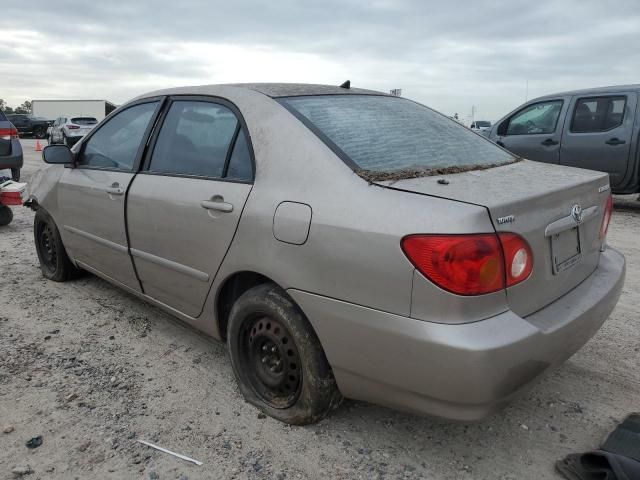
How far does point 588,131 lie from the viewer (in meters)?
7.87

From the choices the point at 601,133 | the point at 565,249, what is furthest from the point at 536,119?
the point at 565,249

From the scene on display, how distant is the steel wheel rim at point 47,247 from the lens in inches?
174

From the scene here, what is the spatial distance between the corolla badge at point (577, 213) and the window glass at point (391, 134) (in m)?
0.51

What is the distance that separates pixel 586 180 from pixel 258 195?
4.83ft

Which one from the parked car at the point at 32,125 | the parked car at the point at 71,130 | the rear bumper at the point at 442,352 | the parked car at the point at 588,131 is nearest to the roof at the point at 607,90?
the parked car at the point at 588,131

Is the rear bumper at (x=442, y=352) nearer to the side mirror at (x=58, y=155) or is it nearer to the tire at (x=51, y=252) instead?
the side mirror at (x=58, y=155)

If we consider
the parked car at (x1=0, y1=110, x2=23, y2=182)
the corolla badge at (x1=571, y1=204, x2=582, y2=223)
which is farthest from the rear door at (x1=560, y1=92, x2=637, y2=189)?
the parked car at (x1=0, y1=110, x2=23, y2=182)

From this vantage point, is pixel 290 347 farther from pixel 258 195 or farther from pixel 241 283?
pixel 258 195

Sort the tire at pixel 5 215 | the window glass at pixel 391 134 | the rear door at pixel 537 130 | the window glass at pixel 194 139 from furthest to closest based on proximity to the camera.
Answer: the rear door at pixel 537 130 → the tire at pixel 5 215 → the window glass at pixel 194 139 → the window glass at pixel 391 134

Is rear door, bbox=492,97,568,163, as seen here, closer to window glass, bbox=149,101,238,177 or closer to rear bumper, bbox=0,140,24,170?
window glass, bbox=149,101,238,177

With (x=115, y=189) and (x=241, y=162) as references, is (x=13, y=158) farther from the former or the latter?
(x=241, y=162)

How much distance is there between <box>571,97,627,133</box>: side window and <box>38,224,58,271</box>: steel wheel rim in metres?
7.06

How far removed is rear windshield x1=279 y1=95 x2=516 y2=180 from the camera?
92.8 inches

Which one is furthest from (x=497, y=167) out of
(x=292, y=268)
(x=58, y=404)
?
(x=58, y=404)
